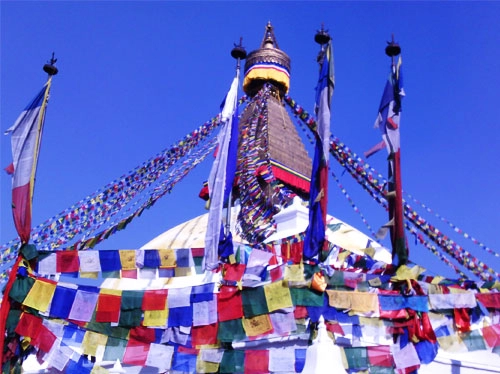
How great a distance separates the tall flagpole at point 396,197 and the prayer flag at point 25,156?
444 cm

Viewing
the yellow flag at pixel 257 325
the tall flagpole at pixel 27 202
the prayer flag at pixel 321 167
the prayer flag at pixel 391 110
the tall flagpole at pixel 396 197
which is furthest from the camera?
the prayer flag at pixel 391 110

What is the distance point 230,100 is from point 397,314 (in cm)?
358

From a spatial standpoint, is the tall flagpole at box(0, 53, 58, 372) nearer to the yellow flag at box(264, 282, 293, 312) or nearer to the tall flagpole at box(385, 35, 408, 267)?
the yellow flag at box(264, 282, 293, 312)

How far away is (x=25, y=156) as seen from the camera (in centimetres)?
682

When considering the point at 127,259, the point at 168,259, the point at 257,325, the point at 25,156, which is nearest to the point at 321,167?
the point at 257,325

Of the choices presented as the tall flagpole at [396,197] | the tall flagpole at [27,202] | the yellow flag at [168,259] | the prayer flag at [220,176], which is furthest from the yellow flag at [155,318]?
the tall flagpole at [396,197]

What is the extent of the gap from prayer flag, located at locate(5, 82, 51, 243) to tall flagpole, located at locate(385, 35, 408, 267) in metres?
4.44

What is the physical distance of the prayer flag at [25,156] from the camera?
6.50 metres

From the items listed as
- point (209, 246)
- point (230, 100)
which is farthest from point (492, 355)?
point (230, 100)

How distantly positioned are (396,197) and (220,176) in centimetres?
224

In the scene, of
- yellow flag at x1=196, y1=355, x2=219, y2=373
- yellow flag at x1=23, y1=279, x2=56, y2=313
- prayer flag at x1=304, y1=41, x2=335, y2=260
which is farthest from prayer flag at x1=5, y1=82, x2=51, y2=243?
prayer flag at x1=304, y1=41, x2=335, y2=260

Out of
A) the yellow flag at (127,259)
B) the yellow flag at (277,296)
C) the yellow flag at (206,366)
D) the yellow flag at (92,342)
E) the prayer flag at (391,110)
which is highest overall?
the prayer flag at (391,110)

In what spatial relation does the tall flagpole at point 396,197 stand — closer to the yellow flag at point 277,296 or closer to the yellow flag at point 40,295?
the yellow flag at point 277,296

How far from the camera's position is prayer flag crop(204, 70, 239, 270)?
6.41 meters
